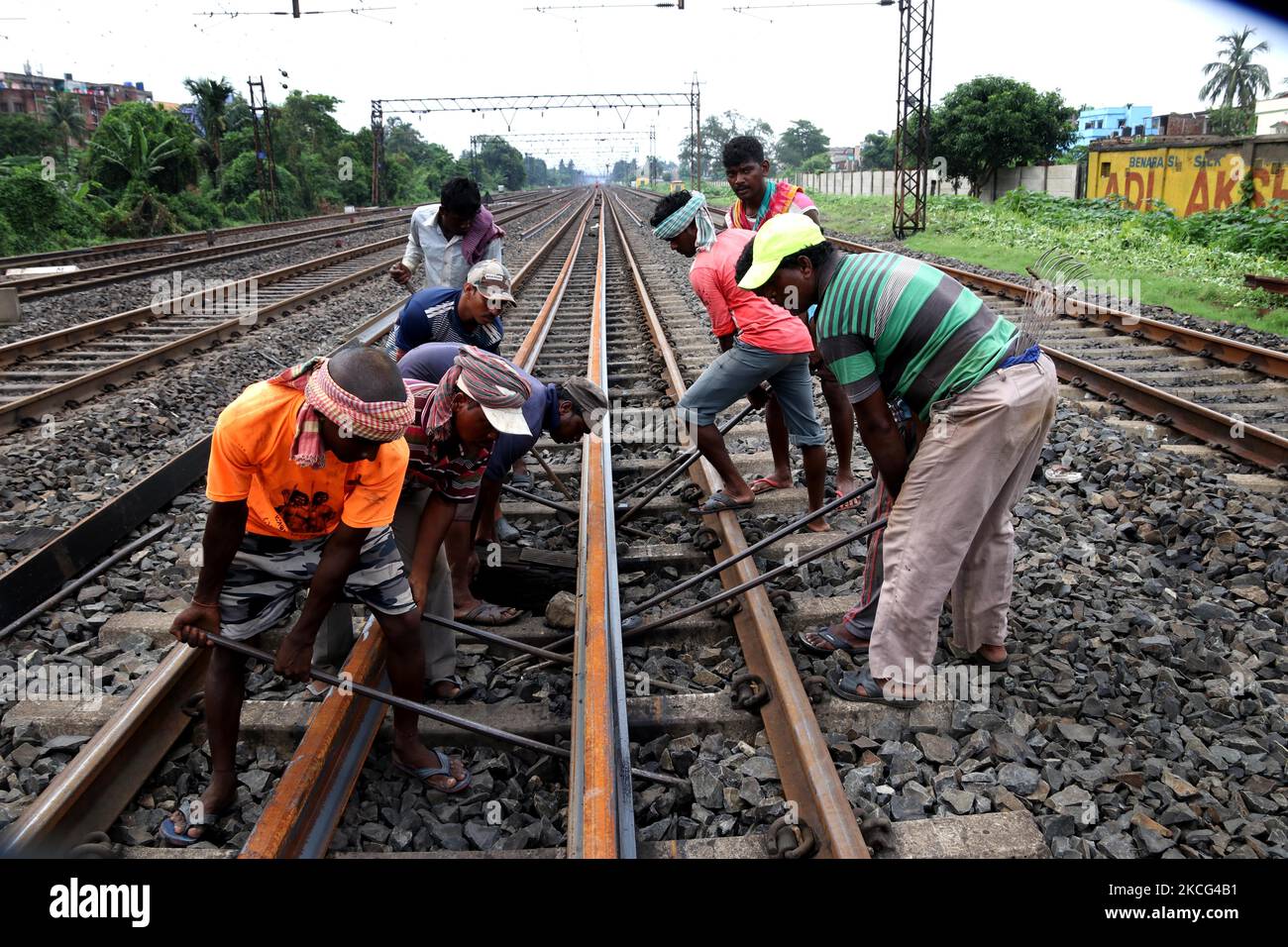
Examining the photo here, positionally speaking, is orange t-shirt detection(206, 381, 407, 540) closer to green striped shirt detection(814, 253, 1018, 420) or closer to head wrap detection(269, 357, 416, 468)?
head wrap detection(269, 357, 416, 468)

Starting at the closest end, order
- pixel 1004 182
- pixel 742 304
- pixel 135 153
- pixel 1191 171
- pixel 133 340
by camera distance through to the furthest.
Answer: pixel 742 304, pixel 133 340, pixel 1191 171, pixel 135 153, pixel 1004 182

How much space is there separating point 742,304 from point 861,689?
2164 millimetres

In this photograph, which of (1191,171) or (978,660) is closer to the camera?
(978,660)

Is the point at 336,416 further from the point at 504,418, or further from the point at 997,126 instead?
the point at 997,126

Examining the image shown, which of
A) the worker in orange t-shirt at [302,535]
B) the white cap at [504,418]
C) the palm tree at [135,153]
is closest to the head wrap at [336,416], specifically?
the worker in orange t-shirt at [302,535]

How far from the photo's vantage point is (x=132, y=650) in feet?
11.9

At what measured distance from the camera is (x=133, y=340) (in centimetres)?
1007

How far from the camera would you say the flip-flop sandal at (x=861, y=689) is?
319 cm

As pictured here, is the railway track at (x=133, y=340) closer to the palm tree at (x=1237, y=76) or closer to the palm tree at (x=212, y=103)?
the palm tree at (x=212, y=103)

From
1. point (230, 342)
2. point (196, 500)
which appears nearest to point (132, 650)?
point (196, 500)

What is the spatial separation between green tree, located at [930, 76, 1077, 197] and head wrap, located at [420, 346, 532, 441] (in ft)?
113

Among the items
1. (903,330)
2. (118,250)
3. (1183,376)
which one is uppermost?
(118,250)

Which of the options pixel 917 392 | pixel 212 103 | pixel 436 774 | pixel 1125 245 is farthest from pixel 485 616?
pixel 212 103
